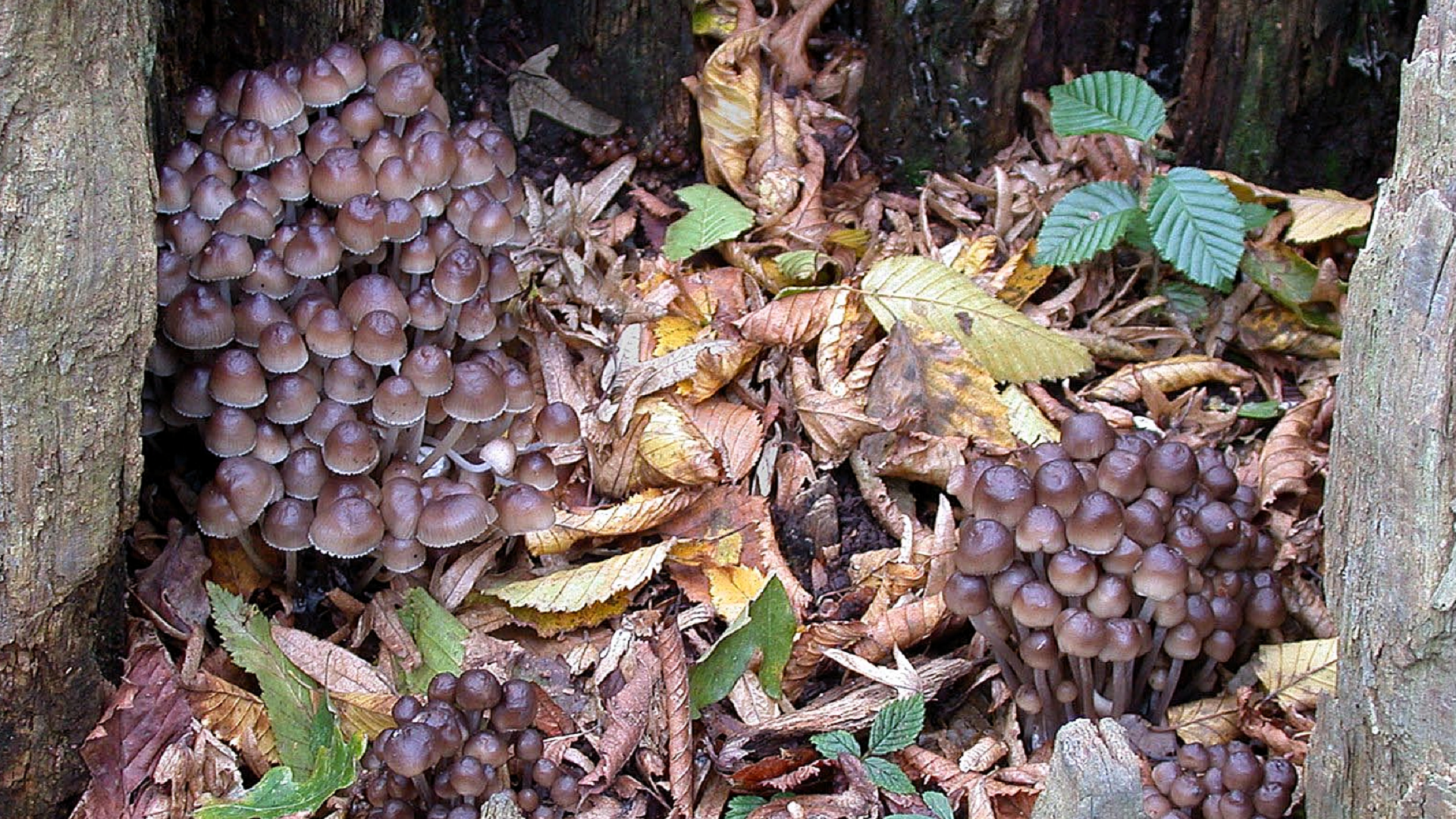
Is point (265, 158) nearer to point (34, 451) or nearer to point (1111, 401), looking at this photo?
point (34, 451)

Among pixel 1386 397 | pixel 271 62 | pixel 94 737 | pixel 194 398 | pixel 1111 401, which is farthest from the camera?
pixel 1111 401

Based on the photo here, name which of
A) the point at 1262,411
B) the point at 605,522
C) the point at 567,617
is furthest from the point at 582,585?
the point at 1262,411

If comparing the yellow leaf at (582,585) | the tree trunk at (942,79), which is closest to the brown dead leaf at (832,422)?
the yellow leaf at (582,585)

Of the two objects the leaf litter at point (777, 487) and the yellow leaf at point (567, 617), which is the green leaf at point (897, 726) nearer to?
the leaf litter at point (777, 487)

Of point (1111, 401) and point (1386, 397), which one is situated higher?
point (1386, 397)

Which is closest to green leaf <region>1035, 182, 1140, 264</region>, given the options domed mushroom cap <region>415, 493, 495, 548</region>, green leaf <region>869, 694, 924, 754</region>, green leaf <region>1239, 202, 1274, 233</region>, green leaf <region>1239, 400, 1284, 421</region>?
green leaf <region>1239, 202, 1274, 233</region>

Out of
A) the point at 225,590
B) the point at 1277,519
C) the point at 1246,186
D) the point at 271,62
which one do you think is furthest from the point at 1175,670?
the point at 271,62

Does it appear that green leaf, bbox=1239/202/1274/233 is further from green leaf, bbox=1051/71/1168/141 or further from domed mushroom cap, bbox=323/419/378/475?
domed mushroom cap, bbox=323/419/378/475
